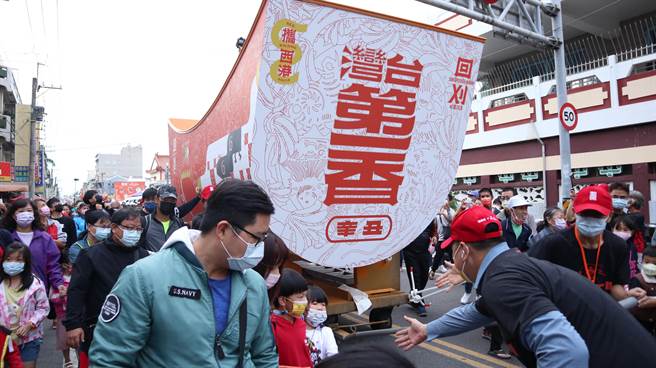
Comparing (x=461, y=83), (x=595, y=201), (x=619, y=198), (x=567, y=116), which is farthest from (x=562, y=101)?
Result: (x=595, y=201)

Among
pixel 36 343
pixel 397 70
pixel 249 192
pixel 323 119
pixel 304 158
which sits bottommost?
pixel 36 343

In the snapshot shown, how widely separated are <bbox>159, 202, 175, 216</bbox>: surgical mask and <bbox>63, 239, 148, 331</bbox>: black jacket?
69.0 inches

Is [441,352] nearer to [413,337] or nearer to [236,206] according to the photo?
[413,337]

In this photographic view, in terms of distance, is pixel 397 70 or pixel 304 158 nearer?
pixel 304 158

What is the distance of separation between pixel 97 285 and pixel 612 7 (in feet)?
58.8

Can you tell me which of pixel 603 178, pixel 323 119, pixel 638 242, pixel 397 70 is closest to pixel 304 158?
pixel 323 119

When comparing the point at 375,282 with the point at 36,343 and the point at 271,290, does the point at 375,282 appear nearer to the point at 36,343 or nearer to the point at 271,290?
the point at 271,290

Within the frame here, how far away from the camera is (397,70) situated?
14.7 feet

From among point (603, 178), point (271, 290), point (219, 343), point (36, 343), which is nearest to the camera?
point (219, 343)

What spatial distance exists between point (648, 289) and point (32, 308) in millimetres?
5066

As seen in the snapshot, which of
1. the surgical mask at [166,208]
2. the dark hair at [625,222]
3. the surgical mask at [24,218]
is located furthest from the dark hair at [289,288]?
the dark hair at [625,222]

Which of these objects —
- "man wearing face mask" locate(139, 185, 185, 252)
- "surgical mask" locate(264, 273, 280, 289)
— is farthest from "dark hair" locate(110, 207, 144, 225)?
"man wearing face mask" locate(139, 185, 185, 252)

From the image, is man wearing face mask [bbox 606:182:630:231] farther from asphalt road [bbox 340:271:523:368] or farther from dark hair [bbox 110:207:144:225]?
dark hair [bbox 110:207:144:225]

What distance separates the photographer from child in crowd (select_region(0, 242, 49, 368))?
11.1ft
